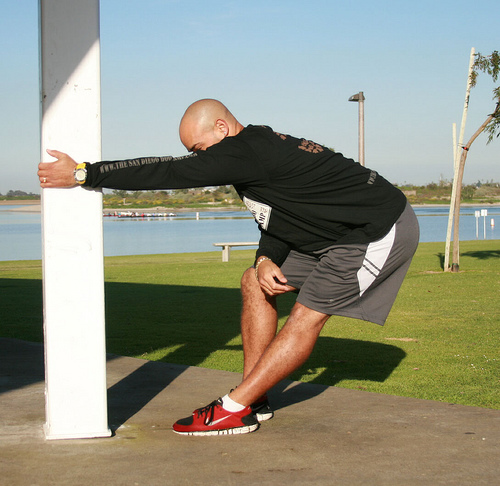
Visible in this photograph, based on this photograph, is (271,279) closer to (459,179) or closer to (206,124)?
(206,124)

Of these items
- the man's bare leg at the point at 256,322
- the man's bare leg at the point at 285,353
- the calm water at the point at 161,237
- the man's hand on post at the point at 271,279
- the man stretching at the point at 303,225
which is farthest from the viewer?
the calm water at the point at 161,237

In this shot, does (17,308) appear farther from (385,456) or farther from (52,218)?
(385,456)

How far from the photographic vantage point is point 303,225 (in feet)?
11.1

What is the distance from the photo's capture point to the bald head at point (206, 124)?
3357 millimetres

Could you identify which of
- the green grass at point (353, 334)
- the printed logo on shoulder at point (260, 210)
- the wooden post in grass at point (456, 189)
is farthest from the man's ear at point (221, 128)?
the wooden post in grass at point (456, 189)

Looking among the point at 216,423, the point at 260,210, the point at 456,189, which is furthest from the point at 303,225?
the point at 456,189

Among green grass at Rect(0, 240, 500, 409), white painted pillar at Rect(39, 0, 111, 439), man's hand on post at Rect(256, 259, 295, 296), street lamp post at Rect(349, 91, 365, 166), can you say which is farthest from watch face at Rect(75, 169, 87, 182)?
street lamp post at Rect(349, 91, 365, 166)

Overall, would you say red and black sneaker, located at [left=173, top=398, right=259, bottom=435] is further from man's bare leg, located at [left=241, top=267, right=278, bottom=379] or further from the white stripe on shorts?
the white stripe on shorts

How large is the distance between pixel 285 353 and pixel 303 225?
638mm

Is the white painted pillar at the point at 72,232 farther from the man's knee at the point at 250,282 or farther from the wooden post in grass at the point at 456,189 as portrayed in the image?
the wooden post in grass at the point at 456,189

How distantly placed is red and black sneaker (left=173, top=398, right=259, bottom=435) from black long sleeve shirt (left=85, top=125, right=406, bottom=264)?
3.00 ft

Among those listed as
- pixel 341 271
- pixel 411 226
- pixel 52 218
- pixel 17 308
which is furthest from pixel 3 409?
pixel 17 308

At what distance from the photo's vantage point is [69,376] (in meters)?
3.11

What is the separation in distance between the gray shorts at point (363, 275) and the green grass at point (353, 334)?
1347 mm
